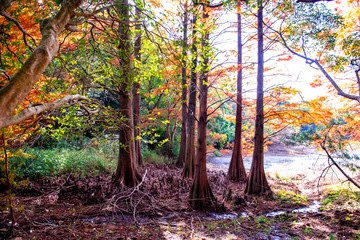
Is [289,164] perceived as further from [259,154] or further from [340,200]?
[259,154]

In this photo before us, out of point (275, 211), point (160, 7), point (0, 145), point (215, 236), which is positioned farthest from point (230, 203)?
point (160, 7)

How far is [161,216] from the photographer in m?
5.59

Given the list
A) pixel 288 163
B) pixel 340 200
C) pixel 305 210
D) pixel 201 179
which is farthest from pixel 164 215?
pixel 288 163

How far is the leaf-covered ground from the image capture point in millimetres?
4441

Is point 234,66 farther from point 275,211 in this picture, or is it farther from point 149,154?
point 149,154

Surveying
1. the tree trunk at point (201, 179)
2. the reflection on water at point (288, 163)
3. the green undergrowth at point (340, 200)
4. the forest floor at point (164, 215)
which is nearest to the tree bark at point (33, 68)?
the forest floor at point (164, 215)

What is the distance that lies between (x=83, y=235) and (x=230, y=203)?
450 centimetres

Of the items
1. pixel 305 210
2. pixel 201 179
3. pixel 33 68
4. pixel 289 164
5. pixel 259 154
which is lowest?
pixel 305 210

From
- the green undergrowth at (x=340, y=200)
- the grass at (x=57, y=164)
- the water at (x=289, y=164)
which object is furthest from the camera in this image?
the water at (x=289, y=164)

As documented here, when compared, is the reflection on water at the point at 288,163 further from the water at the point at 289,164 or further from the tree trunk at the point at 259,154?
the tree trunk at the point at 259,154

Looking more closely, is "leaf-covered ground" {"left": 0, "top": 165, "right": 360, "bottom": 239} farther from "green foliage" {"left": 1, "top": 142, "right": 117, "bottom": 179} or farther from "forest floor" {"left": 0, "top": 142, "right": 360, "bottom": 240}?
"green foliage" {"left": 1, "top": 142, "right": 117, "bottom": 179}

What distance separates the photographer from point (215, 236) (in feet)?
14.8

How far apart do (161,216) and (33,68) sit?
4683 mm

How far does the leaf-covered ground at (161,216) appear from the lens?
4441mm
